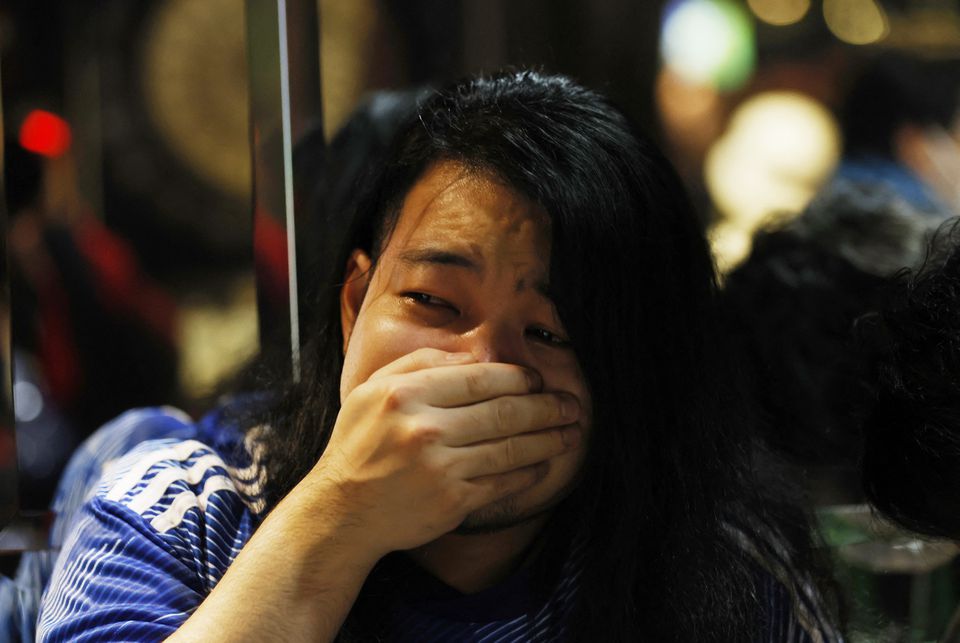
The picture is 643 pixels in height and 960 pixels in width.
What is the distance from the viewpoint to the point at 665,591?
1146 millimetres

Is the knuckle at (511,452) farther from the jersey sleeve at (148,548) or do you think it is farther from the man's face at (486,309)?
the jersey sleeve at (148,548)

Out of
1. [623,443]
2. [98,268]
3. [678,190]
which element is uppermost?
[678,190]

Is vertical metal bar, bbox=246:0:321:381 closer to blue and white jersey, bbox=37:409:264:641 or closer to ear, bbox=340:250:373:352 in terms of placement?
ear, bbox=340:250:373:352

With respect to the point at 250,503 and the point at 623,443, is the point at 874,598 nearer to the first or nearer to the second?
the point at 623,443

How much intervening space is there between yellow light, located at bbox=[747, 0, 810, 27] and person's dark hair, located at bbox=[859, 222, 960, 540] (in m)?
1.03

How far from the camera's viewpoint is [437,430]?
98 cm

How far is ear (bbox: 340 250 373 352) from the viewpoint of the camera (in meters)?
1.26

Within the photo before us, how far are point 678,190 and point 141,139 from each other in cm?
116

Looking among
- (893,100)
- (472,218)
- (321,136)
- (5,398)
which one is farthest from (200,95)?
(893,100)

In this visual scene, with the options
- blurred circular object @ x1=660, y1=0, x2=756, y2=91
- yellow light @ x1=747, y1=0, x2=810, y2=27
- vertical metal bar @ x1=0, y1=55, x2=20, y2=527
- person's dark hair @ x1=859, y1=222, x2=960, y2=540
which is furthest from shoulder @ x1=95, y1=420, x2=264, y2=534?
yellow light @ x1=747, y1=0, x2=810, y2=27

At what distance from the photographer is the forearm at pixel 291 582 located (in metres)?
0.94

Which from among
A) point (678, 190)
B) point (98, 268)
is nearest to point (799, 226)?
point (678, 190)

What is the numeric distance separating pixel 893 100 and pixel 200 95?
1371mm

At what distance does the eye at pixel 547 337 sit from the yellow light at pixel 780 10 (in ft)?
3.75
